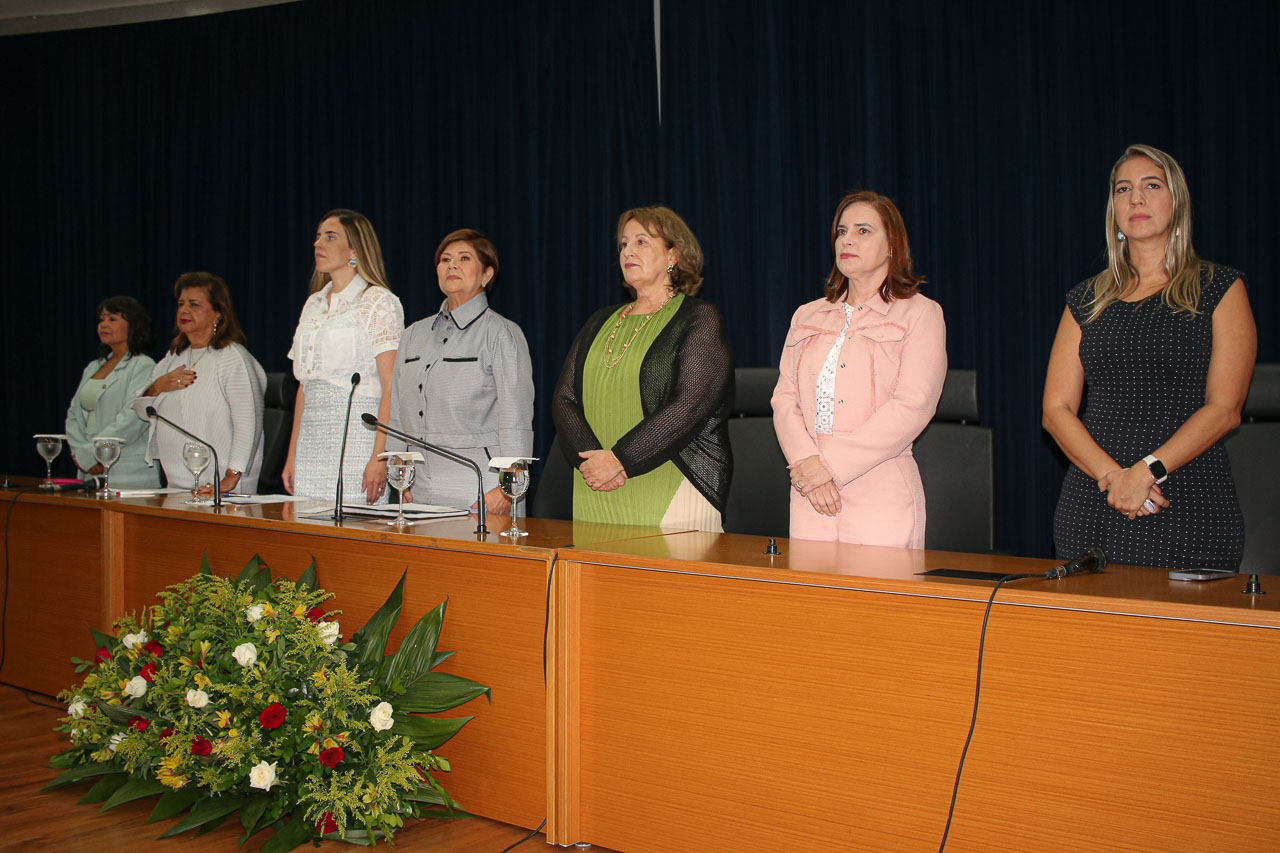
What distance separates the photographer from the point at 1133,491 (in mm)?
2070

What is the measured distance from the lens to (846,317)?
2.48 meters

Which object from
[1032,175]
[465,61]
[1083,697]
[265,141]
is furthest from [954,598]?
[265,141]

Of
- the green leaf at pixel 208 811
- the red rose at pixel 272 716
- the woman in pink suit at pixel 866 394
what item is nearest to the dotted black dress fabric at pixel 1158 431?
the woman in pink suit at pixel 866 394

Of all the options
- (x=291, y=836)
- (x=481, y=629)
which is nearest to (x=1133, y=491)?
(x=481, y=629)

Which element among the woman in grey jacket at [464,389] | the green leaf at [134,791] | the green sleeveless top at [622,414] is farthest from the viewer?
the woman in grey jacket at [464,389]

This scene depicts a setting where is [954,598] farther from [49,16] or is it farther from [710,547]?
[49,16]

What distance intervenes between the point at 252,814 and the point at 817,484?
1342 mm

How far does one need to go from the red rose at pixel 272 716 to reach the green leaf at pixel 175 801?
0.31 m

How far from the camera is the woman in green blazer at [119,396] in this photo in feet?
13.3

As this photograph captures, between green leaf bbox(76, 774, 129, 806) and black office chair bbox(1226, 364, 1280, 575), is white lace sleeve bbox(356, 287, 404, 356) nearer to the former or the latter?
green leaf bbox(76, 774, 129, 806)

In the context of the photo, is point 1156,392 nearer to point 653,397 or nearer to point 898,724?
point 898,724

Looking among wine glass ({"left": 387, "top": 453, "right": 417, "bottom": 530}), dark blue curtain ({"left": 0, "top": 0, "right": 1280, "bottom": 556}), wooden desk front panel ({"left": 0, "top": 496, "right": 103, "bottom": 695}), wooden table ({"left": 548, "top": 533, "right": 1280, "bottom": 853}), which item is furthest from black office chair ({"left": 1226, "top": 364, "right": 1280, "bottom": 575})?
wooden desk front panel ({"left": 0, "top": 496, "right": 103, "bottom": 695})

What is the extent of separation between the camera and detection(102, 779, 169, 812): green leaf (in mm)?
2275

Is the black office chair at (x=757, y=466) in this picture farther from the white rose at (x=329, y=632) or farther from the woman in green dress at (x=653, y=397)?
the white rose at (x=329, y=632)
